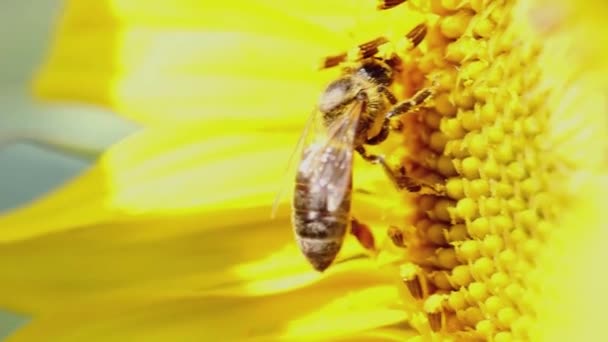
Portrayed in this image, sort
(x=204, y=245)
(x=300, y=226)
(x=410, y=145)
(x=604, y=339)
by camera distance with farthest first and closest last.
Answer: (x=204, y=245)
(x=410, y=145)
(x=300, y=226)
(x=604, y=339)

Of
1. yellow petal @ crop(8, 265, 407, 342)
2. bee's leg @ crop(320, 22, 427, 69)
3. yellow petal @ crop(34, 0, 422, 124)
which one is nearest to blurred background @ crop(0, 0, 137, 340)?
yellow petal @ crop(34, 0, 422, 124)

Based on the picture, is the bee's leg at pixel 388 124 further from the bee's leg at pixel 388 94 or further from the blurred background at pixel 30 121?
the blurred background at pixel 30 121

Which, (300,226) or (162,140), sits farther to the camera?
(162,140)

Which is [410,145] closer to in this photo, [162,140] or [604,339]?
[162,140]

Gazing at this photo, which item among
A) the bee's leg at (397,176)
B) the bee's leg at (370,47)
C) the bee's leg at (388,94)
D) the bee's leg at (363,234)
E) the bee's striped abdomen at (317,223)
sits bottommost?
the bee's striped abdomen at (317,223)

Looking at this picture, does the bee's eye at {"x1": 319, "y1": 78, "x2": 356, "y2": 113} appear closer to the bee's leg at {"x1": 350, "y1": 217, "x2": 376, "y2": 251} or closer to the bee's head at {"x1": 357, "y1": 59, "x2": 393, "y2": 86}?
the bee's head at {"x1": 357, "y1": 59, "x2": 393, "y2": 86}

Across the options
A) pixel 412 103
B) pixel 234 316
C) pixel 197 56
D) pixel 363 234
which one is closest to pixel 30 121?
pixel 197 56

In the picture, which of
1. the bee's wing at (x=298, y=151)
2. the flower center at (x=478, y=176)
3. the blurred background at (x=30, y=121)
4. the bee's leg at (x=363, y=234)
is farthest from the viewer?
the blurred background at (x=30, y=121)

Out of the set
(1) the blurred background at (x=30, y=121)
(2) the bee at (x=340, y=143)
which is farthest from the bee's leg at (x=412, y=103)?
(1) the blurred background at (x=30, y=121)

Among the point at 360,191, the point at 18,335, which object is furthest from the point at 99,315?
the point at 360,191
